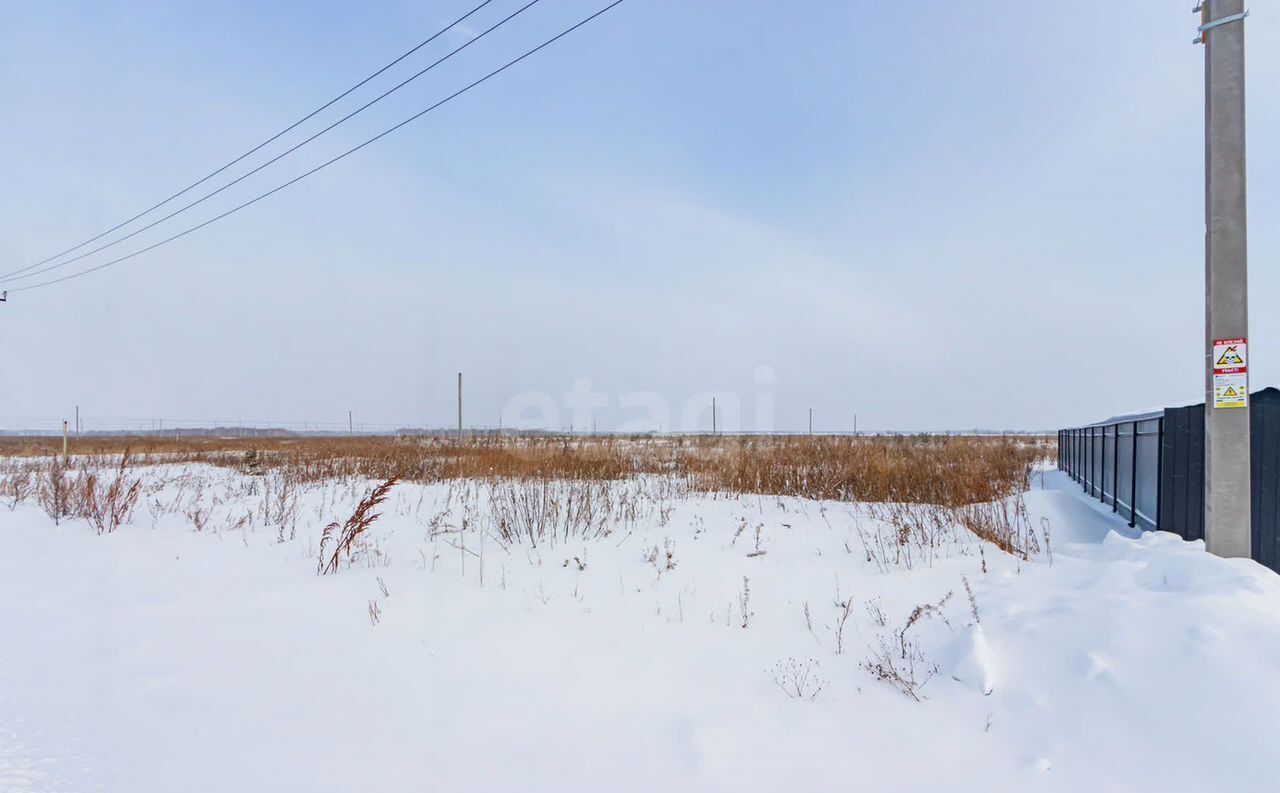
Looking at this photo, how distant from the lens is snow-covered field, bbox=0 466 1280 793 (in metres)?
2.46

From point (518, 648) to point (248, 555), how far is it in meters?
4.33

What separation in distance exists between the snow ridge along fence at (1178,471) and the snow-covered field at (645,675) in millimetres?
1069

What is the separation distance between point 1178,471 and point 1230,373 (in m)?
2.77

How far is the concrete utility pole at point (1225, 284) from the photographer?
418 centimetres

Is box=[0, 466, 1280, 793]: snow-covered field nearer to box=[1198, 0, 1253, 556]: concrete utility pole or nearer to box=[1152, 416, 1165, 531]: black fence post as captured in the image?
box=[1198, 0, 1253, 556]: concrete utility pole

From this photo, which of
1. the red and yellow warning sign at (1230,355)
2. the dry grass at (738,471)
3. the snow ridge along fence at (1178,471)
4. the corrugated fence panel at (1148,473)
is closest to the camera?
the red and yellow warning sign at (1230,355)

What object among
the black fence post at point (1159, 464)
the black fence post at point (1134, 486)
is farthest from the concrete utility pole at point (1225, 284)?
the black fence post at point (1134, 486)

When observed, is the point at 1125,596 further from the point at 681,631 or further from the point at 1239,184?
the point at 1239,184

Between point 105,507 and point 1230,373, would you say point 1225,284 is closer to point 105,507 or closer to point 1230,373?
point 1230,373

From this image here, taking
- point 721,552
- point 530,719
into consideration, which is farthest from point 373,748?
point 721,552

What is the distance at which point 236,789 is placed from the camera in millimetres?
2311

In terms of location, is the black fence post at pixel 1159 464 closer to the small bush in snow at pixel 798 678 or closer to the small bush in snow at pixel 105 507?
the small bush in snow at pixel 798 678

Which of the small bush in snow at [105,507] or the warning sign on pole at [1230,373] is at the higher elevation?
the warning sign on pole at [1230,373]

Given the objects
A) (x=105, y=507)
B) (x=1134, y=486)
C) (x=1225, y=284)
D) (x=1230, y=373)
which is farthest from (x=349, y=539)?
(x=1134, y=486)
